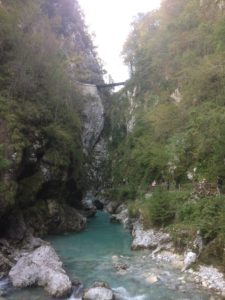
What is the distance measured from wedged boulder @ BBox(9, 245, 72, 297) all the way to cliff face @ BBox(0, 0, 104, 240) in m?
5.12

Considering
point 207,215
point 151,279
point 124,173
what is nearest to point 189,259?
point 151,279

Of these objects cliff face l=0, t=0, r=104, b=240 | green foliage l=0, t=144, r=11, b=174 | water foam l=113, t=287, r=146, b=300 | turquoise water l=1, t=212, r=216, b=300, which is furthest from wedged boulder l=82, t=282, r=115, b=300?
green foliage l=0, t=144, r=11, b=174

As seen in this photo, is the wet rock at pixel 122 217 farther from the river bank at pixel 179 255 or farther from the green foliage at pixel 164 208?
the green foliage at pixel 164 208

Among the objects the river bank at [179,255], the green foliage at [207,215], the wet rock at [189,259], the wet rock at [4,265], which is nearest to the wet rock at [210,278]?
the river bank at [179,255]

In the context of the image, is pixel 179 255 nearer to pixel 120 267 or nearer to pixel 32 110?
pixel 120 267

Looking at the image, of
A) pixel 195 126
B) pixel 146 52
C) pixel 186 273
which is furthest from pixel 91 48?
pixel 186 273

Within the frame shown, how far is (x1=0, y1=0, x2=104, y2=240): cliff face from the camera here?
21391 millimetres

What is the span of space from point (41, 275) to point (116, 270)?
3.46m

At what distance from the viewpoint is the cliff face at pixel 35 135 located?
21.4 m

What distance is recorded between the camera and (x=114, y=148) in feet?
157

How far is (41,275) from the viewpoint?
13898mm

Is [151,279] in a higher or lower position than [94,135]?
lower

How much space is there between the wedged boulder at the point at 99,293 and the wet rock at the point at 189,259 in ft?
13.5

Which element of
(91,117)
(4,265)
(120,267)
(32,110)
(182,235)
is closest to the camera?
(4,265)
